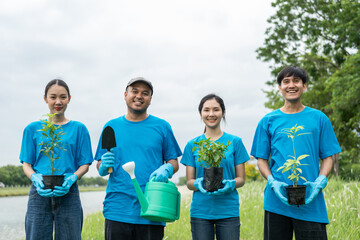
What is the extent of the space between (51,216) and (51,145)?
66 cm

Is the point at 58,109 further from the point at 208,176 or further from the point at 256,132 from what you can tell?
the point at 256,132

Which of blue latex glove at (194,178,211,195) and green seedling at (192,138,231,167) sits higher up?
green seedling at (192,138,231,167)

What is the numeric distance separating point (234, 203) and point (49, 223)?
67.2 inches

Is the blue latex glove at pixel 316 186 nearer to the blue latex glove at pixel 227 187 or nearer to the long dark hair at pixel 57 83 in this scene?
the blue latex glove at pixel 227 187

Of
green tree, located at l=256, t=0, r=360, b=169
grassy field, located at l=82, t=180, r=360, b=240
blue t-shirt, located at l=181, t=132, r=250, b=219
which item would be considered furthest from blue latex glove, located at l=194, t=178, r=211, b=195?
green tree, located at l=256, t=0, r=360, b=169

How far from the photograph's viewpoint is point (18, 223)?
8531mm

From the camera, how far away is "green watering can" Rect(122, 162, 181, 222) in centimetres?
269

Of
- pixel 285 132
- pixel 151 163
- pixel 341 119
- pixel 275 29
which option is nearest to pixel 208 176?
pixel 151 163

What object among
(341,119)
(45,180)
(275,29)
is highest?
(275,29)

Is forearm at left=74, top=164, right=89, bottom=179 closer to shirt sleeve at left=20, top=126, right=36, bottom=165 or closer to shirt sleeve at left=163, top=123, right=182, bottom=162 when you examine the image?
shirt sleeve at left=20, top=126, right=36, bottom=165

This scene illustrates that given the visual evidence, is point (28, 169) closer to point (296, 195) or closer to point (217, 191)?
point (217, 191)

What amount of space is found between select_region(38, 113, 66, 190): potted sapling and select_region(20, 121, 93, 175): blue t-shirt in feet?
0.10

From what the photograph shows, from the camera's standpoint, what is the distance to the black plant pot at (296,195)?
2.70 metres

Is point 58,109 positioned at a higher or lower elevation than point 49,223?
higher
